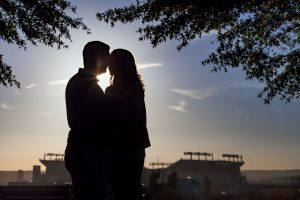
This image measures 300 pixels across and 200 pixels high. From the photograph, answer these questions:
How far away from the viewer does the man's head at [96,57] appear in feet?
9.44

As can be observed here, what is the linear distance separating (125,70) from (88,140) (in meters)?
0.87

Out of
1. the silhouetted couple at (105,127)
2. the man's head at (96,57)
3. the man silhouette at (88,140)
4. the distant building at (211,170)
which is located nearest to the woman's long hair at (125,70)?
the silhouetted couple at (105,127)

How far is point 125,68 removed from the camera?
10.6 ft

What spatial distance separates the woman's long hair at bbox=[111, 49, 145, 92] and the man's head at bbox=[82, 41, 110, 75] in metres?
0.30

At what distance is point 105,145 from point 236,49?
7998 mm

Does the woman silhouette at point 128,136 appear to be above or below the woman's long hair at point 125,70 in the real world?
below

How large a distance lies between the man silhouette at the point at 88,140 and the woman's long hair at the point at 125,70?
0.48 metres

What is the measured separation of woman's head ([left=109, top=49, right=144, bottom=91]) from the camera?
3197 millimetres

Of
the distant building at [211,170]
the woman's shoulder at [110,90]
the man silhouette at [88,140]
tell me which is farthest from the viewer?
the distant building at [211,170]

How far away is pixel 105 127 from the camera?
8.56ft

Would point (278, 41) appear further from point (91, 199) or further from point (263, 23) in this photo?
point (91, 199)

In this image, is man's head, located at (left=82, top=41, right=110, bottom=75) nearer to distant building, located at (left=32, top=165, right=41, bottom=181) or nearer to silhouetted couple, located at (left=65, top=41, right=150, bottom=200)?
silhouetted couple, located at (left=65, top=41, right=150, bottom=200)

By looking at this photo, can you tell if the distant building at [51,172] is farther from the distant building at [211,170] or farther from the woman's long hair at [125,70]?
the woman's long hair at [125,70]

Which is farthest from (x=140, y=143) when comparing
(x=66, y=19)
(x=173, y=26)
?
(x=66, y=19)
